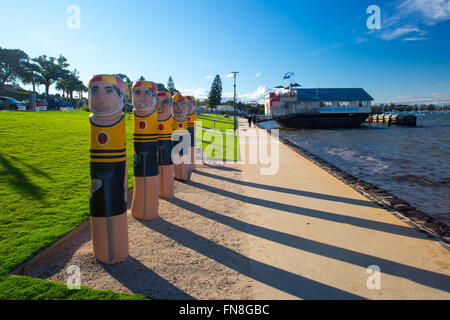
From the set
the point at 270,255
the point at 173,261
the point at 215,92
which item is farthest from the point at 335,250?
the point at 215,92

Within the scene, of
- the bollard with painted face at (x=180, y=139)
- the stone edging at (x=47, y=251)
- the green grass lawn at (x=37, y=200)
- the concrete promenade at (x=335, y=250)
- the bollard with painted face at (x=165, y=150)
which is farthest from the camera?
the bollard with painted face at (x=180, y=139)

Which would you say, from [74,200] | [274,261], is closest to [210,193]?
[74,200]

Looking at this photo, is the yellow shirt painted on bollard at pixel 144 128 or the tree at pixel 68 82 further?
the tree at pixel 68 82

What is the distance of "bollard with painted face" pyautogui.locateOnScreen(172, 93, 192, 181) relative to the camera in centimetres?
881

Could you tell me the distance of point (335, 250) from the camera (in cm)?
470

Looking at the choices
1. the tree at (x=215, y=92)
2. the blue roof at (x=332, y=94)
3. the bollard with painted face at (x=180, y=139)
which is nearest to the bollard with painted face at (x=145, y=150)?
the bollard with painted face at (x=180, y=139)

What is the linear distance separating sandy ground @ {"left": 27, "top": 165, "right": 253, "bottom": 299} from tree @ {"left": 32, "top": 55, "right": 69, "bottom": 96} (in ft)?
228

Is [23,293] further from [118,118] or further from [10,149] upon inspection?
[10,149]

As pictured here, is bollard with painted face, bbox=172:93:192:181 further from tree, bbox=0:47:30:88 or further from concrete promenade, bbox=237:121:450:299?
tree, bbox=0:47:30:88

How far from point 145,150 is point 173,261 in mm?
2614

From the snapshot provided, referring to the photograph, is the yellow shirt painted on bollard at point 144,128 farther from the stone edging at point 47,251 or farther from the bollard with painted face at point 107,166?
the stone edging at point 47,251

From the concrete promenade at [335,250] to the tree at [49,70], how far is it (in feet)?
229

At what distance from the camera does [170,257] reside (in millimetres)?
4438

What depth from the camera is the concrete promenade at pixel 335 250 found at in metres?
3.62
